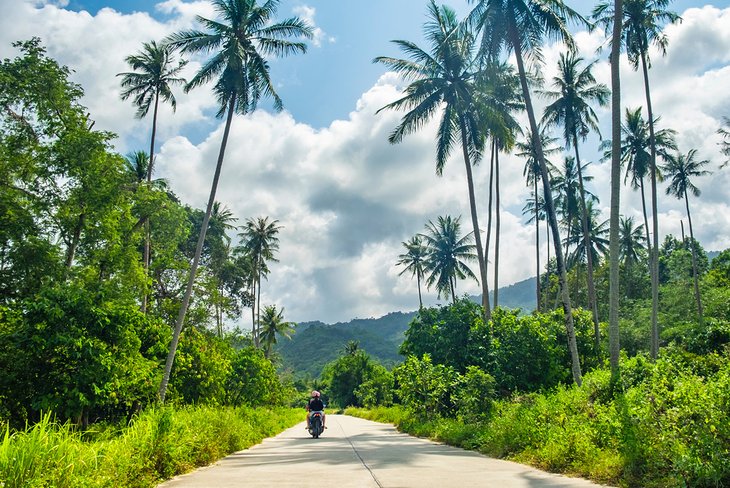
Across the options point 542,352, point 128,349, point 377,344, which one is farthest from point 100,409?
point 377,344

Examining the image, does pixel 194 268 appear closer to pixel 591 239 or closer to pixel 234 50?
pixel 234 50

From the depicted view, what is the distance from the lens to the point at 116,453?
642cm

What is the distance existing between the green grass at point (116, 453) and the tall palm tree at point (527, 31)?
1231 centimetres

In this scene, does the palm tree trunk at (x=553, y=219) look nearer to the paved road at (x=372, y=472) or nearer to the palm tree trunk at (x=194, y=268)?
the paved road at (x=372, y=472)

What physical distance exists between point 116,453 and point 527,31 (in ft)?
61.2

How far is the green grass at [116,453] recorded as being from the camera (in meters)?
4.65

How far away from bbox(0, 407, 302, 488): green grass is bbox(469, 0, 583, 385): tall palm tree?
1231 cm

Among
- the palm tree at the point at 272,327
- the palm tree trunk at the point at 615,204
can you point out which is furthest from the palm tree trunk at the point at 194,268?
the palm tree at the point at 272,327

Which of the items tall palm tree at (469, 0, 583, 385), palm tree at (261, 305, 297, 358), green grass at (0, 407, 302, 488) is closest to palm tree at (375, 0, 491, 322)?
tall palm tree at (469, 0, 583, 385)

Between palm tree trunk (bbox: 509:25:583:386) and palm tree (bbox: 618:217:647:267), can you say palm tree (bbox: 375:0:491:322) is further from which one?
palm tree (bbox: 618:217:647:267)

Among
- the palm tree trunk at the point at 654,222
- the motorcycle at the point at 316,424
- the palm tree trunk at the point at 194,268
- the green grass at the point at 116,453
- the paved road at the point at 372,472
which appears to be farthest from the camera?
the palm tree trunk at the point at 654,222

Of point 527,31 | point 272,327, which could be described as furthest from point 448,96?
point 272,327

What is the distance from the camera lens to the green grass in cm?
465

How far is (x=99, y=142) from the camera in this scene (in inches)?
733
